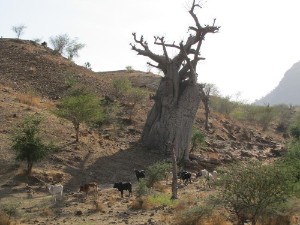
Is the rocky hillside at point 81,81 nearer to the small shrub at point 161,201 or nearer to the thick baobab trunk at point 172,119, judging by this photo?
the thick baobab trunk at point 172,119

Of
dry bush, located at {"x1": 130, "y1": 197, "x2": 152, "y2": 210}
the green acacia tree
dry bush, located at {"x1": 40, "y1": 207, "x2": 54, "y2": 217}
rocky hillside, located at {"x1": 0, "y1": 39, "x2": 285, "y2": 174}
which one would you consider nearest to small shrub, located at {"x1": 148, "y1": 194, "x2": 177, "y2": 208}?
dry bush, located at {"x1": 130, "y1": 197, "x2": 152, "y2": 210}

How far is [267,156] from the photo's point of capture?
31250 millimetres

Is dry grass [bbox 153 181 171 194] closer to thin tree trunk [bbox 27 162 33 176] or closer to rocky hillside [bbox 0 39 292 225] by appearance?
rocky hillside [bbox 0 39 292 225]

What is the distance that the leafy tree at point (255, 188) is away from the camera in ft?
33.8

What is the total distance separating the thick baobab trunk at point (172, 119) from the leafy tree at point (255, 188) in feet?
42.2

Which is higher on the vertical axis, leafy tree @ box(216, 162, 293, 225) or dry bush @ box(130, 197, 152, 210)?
leafy tree @ box(216, 162, 293, 225)

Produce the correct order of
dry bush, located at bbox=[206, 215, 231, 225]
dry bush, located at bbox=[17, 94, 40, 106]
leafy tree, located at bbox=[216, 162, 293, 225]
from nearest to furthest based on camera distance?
leafy tree, located at bbox=[216, 162, 293, 225] → dry bush, located at bbox=[206, 215, 231, 225] → dry bush, located at bbox=[17, 94, 40, 106]

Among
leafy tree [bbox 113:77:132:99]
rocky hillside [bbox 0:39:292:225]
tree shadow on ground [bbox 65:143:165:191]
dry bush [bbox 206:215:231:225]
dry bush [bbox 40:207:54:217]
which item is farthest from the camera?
leafy tree [bbox 113:77:132:99]

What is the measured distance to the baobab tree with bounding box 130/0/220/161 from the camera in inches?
953

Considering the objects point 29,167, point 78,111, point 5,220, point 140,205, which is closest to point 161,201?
point 140,205

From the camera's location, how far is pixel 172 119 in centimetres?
2428

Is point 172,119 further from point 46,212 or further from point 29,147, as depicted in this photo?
point 46,212

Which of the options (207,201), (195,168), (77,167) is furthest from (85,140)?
(207,201)

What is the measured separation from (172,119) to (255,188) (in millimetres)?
14016
